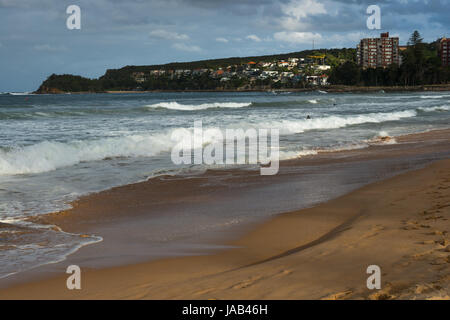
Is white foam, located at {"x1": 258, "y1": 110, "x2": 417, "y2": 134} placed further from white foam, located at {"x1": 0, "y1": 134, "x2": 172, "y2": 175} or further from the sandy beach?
the sandy beach

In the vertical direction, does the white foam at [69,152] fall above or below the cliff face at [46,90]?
below

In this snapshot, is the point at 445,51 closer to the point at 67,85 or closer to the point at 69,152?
the point at 67,85

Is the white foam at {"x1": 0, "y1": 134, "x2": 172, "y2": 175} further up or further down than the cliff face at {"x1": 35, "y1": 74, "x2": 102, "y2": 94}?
further down

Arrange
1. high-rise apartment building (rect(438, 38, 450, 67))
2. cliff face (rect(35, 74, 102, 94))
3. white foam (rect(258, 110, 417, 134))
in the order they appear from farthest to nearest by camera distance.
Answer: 1. high-rise apartment building (rect(438, 38, 450, 67))
2. cliff face (rect(35, 74, 102, 94))
3. white foam (rect(258, 110, 417, 134))

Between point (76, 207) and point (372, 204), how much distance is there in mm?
4409

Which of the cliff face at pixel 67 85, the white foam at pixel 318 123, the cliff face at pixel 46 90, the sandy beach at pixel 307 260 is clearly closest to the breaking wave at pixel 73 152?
the sandy beach at pixel 307 260

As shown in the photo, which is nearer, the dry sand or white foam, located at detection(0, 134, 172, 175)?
the dry sand

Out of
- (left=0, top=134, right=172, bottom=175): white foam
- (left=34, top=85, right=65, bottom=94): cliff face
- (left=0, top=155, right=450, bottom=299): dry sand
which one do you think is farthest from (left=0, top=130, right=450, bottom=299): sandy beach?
(left=34, top=85, right=65, bottom=94): cliff face

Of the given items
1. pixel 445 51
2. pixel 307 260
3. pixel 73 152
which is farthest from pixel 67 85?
pixel 307 260

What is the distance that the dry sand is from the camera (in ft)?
11.9

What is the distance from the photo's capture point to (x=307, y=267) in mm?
4195

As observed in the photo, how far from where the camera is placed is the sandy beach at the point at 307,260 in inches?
145

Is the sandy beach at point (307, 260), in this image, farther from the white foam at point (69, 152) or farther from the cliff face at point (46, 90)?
the cliff face at point (46, 90)

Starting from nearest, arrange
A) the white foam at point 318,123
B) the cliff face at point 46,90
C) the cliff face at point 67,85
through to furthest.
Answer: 1. the white foam at point 318,123
2. the cliff face at point 46,90
3. the cliff face at point 67,85
